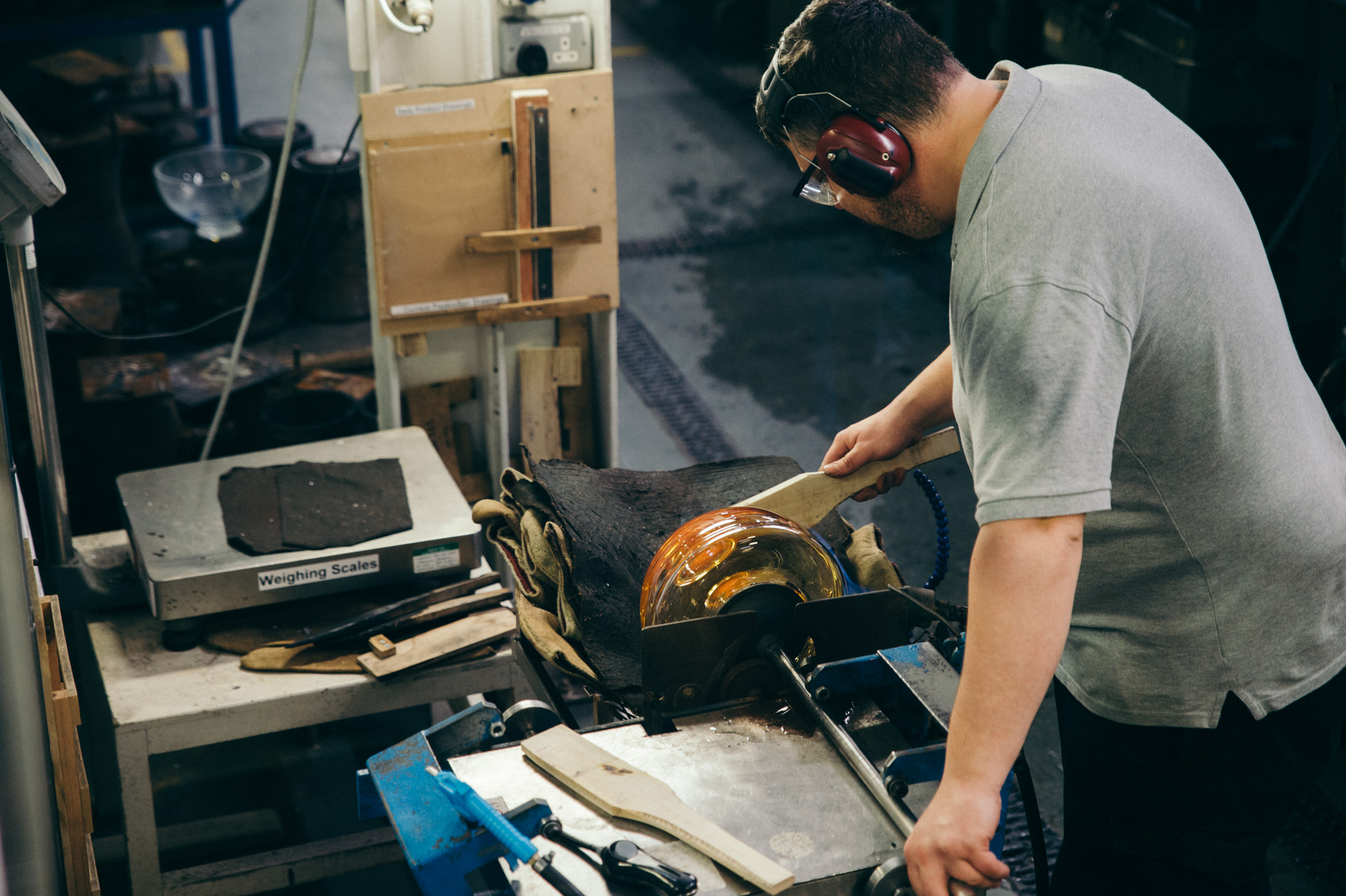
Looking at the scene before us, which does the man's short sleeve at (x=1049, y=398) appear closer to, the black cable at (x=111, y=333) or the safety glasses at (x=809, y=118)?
the safety glasses at (x=809, y=118)

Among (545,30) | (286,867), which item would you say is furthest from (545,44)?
(286,867)

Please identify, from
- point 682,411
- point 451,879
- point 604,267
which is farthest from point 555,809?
point 682,411

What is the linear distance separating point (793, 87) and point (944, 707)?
0.71 meters

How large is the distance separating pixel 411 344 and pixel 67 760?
132 cm

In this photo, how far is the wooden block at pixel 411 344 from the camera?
9.09ft

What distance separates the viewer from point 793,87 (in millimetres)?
1377

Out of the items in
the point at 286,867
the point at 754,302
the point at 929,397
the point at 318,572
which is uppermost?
the point at 929,397

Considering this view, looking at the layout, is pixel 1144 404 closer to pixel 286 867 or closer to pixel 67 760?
pixel 67 760

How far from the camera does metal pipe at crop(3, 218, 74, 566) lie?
210 cm

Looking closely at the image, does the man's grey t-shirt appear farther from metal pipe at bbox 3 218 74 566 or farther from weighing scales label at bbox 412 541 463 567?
metal pipe at bbox 3 218 74 566

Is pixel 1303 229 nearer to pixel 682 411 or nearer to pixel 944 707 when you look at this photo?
pixel 682 411

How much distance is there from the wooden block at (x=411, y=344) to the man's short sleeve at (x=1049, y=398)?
5.86ft

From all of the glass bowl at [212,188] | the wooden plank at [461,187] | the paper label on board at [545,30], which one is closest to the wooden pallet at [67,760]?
the wooden plank at [461,187]

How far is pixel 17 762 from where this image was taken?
0.45 m
